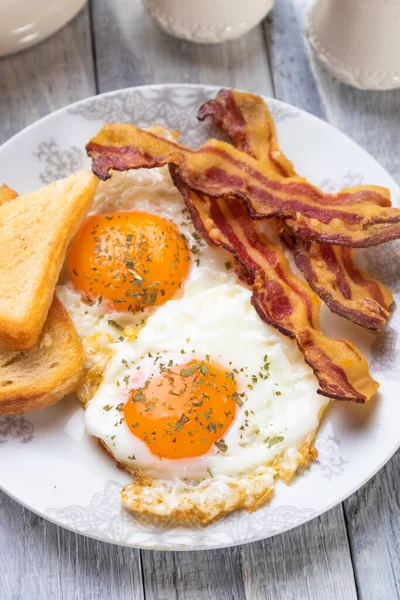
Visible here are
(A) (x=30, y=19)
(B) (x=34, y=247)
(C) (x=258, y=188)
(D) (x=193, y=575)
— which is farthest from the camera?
(A) (x=30, y=19)

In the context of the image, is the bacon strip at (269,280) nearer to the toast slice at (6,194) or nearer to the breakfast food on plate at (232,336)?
the breakfast food on plate at (232,336)

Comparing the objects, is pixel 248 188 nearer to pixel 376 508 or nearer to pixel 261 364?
pixel 261 364


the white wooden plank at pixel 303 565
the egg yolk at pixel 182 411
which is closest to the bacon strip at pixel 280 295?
the egg yolk at pixel 182 411

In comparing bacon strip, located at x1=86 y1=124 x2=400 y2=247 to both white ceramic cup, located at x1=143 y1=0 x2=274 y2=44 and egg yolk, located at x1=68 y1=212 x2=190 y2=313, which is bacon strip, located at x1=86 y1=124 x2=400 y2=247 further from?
white ceramic cup, located at x1=143 y1=0 x2=274 y2=44

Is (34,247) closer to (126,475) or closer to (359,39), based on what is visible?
(126,475)

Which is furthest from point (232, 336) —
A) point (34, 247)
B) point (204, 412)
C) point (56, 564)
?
point (56, 564)

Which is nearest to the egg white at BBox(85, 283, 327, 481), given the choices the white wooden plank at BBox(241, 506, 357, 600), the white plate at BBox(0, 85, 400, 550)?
the white plate at BBox(0, 85, 400, 550)

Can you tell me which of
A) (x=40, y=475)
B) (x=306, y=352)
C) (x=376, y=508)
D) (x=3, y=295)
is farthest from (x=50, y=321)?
(x=376, y=508)
